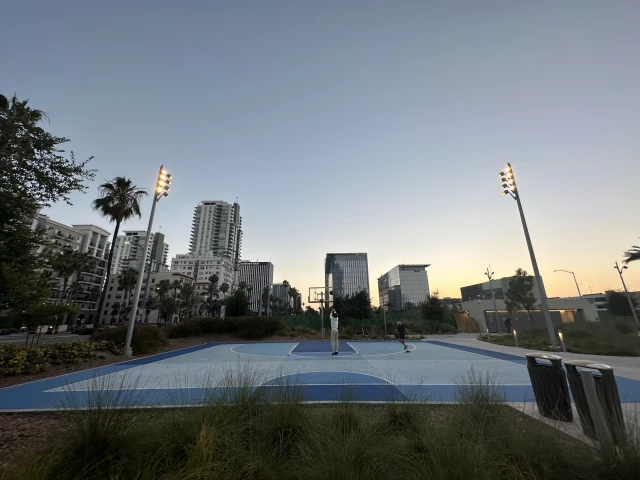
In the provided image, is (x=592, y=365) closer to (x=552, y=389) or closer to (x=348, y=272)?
(x=552, y=389)

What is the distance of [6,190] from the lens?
10.4 metres

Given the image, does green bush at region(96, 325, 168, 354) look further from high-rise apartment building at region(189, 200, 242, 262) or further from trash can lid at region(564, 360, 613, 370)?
high-rise apartment building at region(189, 200, 242, 262)

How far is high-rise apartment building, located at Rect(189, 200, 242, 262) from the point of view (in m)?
166

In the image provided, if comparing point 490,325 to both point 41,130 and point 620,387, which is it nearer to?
point 620,387

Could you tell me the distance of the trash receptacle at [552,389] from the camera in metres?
4.68

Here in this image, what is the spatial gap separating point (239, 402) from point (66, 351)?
36.6ft

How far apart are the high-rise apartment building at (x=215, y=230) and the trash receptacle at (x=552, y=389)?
16752 cm

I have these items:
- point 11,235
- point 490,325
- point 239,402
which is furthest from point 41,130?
point 490,325

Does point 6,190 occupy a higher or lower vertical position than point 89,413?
higher

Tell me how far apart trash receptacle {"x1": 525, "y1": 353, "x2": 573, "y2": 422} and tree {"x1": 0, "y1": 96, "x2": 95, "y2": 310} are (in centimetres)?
1568

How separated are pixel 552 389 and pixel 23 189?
17487 millimetres

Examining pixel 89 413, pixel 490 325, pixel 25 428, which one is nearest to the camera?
pixel 89 413

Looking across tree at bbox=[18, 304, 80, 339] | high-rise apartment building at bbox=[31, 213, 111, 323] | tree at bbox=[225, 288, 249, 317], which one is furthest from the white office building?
tree at bbox=[18, 304, 80, 339]

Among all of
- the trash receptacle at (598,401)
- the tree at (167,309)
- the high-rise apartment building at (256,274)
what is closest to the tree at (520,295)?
the trash receptacle at (598,401)
